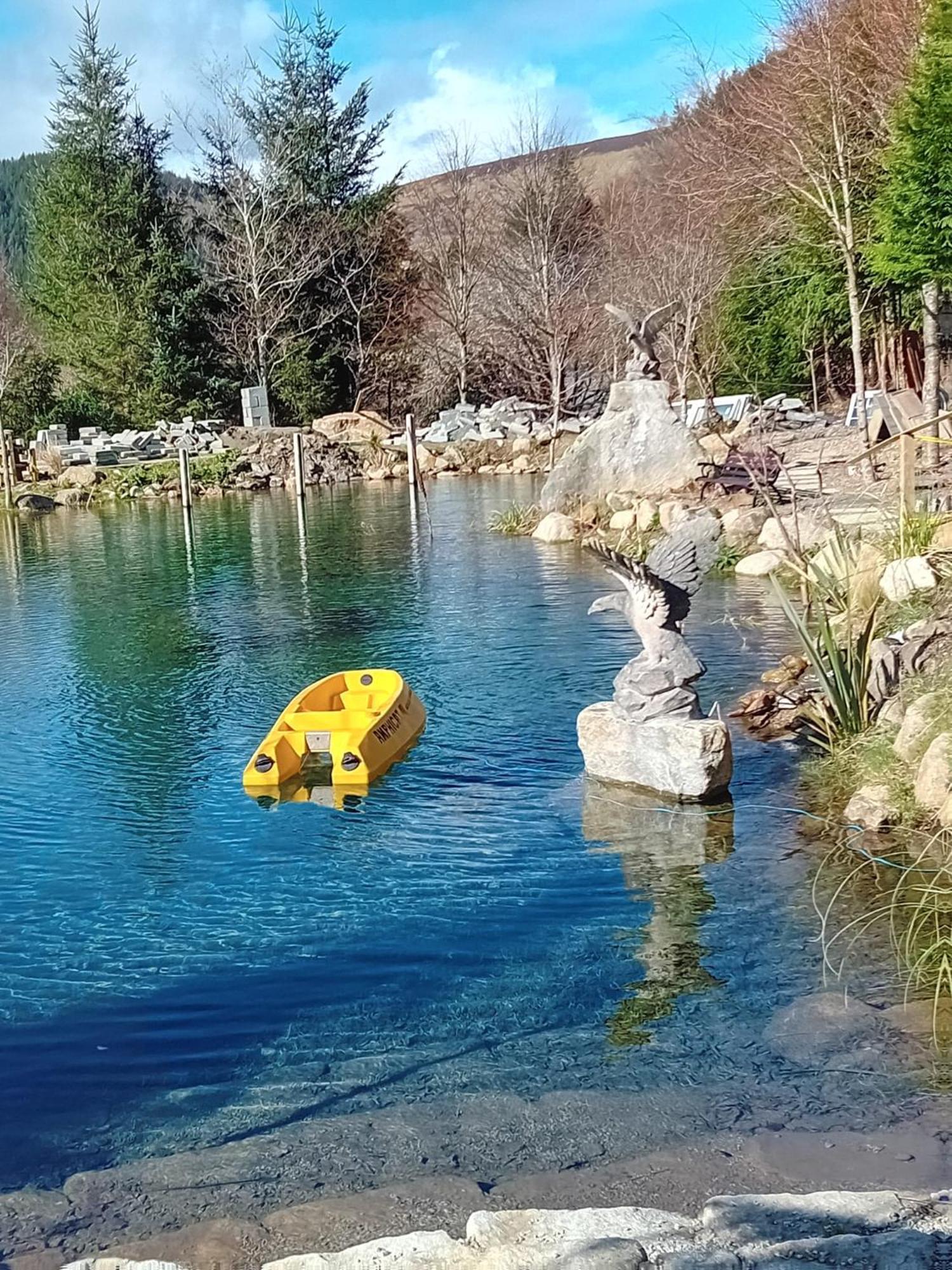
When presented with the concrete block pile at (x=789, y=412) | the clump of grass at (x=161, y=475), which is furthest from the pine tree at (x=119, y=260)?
the concrete block pile at (x=789, y=412)

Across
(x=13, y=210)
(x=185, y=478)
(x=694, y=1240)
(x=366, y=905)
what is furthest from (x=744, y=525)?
(x=13, y=210)

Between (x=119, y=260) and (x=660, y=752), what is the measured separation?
3230 centimetres

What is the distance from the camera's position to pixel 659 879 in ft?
22.2

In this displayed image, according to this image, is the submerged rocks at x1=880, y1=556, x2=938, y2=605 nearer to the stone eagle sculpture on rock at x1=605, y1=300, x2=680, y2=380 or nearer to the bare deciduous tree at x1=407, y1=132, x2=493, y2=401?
the stone eagle sculpture on rock at x1=605, y1=300, x2=680, y2=380

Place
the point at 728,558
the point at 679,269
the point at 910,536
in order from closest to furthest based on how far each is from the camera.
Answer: the point at 910,536, the point at 728,558, the point at 679,269

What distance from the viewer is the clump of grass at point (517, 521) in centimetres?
1978

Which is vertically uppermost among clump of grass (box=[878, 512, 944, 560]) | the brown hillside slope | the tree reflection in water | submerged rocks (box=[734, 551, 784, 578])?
the brown hillside slope

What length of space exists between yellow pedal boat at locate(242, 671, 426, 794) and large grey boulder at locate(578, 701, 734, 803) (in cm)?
144

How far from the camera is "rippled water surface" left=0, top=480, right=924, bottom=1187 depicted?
16.2 feet

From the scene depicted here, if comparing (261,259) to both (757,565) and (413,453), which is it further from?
(757,565)

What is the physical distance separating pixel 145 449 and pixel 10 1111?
3062 cm

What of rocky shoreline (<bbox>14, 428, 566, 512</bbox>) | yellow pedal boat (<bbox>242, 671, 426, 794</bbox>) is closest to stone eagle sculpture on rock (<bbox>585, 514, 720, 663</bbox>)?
yellow pedal boat (<bbox>242, 671, 426, 794</bbox>)

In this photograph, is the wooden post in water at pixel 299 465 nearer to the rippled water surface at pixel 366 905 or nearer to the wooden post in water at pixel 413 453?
the wooden post in water at pixel 413 453

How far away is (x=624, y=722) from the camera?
25.8 ft
